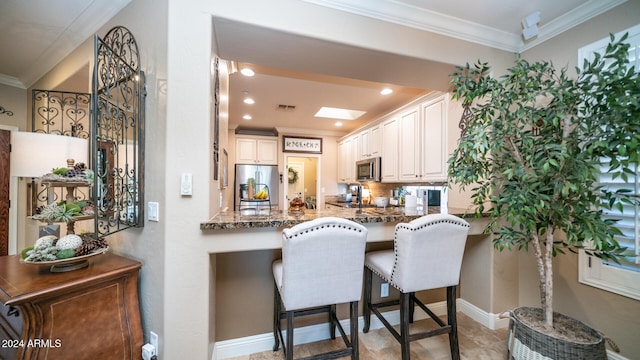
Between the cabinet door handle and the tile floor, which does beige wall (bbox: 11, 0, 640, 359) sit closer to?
the cabinet door handle

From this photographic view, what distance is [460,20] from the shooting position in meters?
1.98

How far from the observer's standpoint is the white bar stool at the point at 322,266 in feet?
4.29

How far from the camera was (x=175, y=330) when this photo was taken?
1.42 m

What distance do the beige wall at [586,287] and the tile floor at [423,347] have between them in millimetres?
539

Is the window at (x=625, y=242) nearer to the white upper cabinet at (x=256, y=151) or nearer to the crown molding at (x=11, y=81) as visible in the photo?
the white upper cabinet at (x=256, y=151)

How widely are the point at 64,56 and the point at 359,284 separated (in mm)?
3334

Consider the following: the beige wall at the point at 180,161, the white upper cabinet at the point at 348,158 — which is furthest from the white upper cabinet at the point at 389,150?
the beige wall at the point at 180,161

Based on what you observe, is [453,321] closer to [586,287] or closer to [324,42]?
[586,287]

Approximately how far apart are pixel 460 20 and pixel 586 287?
2323 mm

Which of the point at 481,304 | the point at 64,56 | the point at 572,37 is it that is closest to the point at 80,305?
the point at 64,56

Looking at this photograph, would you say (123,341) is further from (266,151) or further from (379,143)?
(266,151)

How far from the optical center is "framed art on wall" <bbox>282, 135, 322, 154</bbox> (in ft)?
17.4

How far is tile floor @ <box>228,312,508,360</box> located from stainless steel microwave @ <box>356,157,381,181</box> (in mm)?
2391

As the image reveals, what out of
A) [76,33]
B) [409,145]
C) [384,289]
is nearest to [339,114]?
[409,145]
